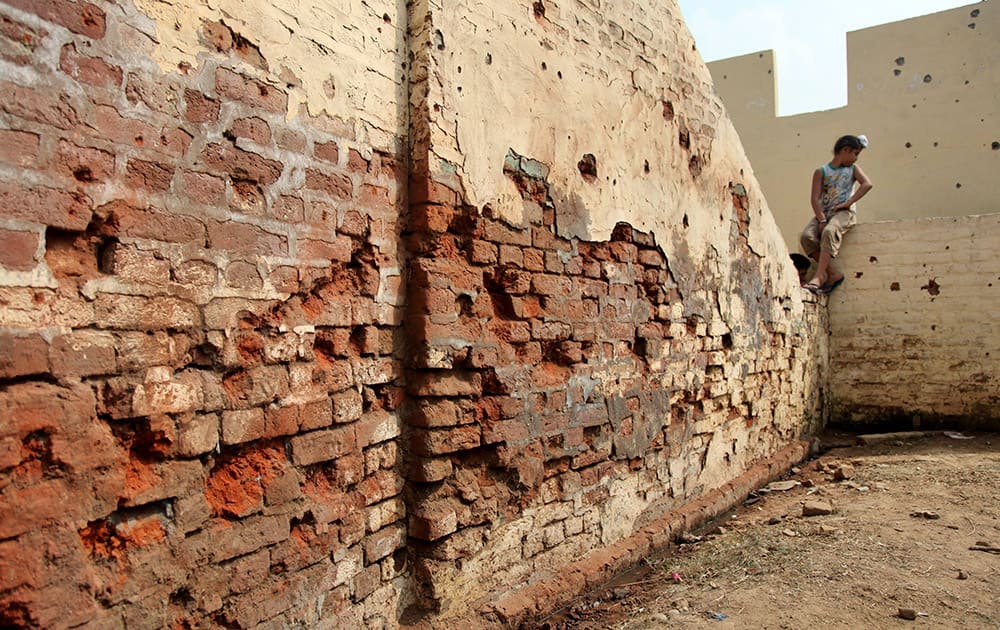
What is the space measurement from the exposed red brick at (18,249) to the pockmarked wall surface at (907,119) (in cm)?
1031

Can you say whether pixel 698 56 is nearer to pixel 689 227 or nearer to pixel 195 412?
pixel 689 227

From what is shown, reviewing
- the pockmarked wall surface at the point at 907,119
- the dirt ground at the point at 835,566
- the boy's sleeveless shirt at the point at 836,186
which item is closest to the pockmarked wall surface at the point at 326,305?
the dirt ground at the point at 835,566

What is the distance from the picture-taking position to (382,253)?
255cm

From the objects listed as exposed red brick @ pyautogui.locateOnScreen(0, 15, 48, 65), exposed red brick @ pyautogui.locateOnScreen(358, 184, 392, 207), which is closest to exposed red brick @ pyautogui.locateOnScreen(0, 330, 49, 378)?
exposed red brick @ pyautogui.locateOnScreen(0, 15, 48, 65)

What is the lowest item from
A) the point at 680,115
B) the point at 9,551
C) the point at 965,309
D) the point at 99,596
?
the point at 99,596

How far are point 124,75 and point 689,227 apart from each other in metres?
3.51

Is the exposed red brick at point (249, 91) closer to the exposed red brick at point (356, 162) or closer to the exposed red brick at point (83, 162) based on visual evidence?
the exposed red brick at point (356, 162)

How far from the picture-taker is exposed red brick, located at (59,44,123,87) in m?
1.66

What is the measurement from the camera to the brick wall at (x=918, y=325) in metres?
7.10

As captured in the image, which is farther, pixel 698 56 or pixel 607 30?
pixel 698 56

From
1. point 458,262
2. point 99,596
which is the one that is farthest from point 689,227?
point 99,596

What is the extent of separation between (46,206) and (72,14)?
484 mm

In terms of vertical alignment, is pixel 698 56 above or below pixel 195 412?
above

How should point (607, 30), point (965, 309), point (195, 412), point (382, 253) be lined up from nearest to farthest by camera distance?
1. point (195, 412)
2. point (382, 253)
3. point (607, 30)
4. point (965, 309)
